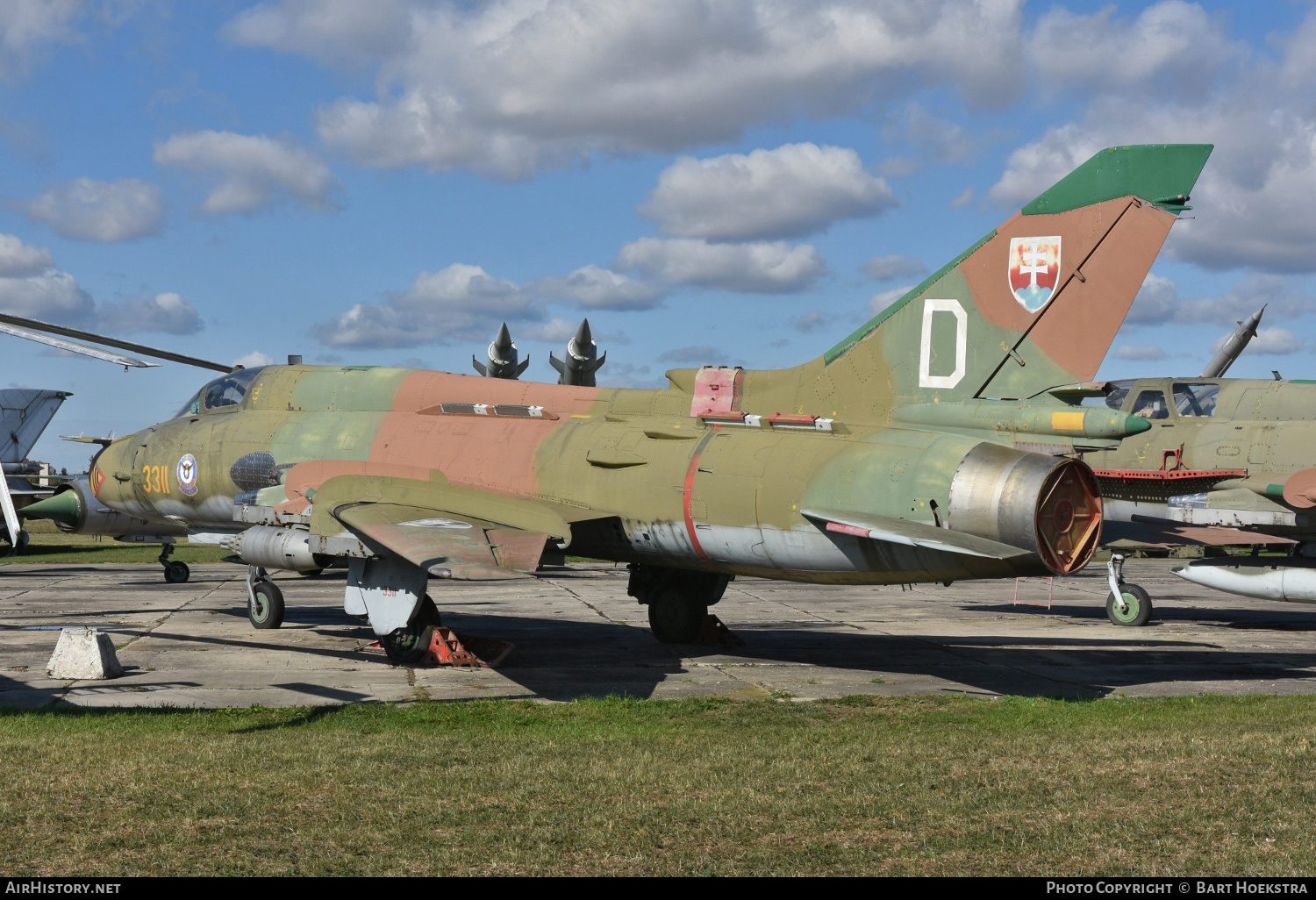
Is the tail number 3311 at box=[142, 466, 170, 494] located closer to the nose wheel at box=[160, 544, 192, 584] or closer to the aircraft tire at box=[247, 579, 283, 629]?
the aircraft tire at box=[247, 579, 283, 629]

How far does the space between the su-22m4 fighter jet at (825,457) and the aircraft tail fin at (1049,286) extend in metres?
0.02

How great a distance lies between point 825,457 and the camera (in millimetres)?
12016

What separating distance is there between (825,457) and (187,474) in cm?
1009

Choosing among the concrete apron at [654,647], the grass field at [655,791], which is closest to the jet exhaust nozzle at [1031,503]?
the grass field at [655,791]

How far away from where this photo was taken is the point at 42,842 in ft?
20.9

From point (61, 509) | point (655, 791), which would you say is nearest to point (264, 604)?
point (655, 791)

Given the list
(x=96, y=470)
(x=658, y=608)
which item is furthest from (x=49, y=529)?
(x=658, y=608)

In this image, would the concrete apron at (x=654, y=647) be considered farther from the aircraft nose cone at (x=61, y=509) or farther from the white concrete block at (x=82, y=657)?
the aircraft nose cone at (x=61, y=509)

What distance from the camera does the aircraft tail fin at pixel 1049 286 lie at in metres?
11.8

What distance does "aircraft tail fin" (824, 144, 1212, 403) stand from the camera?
11797 millimetres

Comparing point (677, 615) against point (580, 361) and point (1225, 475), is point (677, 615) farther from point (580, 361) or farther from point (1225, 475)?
point (580, 361)

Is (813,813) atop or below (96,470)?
below

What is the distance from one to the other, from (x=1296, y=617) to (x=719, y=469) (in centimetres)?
1486

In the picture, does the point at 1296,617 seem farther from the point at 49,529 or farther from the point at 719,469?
the point at 49,529
